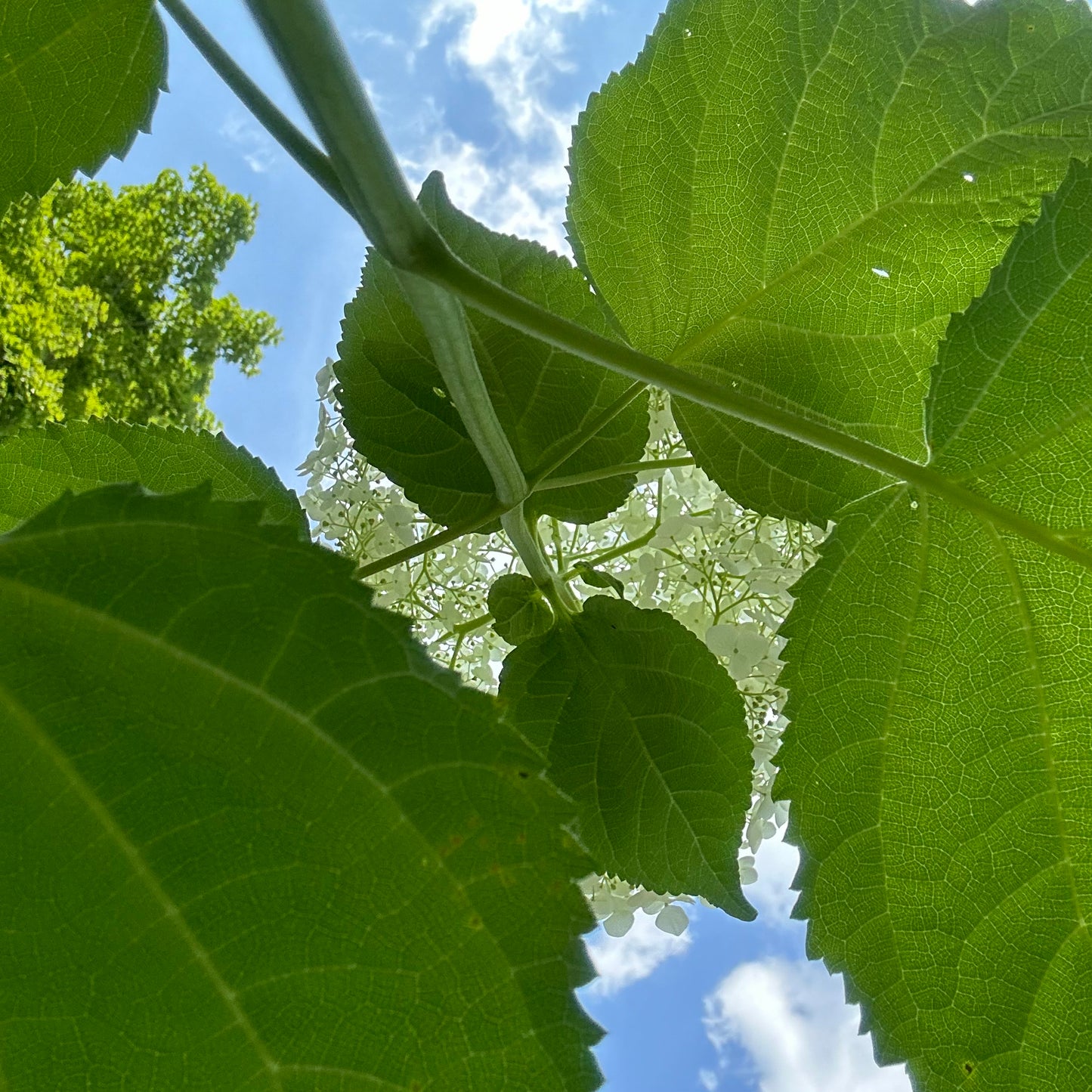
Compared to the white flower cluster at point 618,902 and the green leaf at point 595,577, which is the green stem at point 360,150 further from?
the white flower cluster at point 618,902

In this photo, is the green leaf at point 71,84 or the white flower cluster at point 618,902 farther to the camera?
the white flower cluster at point 618,902

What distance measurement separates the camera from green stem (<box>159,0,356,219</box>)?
0.25 m

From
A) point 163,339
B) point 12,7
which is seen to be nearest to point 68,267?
point 163,339

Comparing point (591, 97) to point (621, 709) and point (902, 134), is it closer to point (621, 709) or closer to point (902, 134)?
point (902, 134)

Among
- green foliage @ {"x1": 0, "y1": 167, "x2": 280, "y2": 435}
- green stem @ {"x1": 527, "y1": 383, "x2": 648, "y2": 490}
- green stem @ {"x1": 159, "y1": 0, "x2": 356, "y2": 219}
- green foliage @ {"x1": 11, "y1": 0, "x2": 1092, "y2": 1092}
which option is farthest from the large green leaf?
green foliage @ {"x1": 0, "y1": 167, "x2": 280, "y2": 435}

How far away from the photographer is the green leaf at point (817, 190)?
0.39 m

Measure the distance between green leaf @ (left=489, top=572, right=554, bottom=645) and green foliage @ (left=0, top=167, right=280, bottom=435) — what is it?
5.00 metres

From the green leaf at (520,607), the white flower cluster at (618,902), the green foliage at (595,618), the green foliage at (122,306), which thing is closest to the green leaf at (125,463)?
the green foliage at (595,618)

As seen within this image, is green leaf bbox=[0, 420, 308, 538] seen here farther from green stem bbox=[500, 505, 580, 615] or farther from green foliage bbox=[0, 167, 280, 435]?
green foliage bbox=[0, 167, 280, 435]

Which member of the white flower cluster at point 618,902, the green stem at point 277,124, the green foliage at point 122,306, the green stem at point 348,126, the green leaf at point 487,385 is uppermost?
the green foliage at point 122,306

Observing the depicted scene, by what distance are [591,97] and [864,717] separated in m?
0.27

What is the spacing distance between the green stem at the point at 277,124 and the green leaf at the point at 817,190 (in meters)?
0.18

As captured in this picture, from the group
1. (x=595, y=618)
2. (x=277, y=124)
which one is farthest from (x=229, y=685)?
(x=595, y=618)

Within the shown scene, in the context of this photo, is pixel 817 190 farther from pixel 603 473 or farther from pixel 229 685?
pixel 229 685
